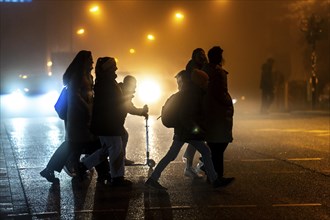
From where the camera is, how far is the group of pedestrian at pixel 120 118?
9391 mm

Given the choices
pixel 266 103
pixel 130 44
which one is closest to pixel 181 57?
pixel 130 44

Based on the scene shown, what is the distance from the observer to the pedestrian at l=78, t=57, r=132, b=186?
31.3 feet

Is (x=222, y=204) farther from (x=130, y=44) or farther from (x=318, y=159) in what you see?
(x=130, y=44)

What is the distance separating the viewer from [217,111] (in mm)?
9766

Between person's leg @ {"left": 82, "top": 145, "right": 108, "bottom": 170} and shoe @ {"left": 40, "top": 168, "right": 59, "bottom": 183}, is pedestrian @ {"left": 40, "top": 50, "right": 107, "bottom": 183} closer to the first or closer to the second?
shoe @ {"left": 40, "top": 168, "right": 59, "bottom": 183}

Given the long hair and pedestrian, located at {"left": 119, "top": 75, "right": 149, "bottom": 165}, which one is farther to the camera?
pedestrian, located at {"left": 119, "top": 75, "right": 149, "bottom": 165}

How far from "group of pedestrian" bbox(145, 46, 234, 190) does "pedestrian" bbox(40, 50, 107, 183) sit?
114 centimetres

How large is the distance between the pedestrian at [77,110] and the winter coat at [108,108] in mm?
179

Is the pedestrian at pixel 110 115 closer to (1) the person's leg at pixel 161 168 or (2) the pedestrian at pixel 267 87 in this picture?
(1) the person's leg at pixel 161 168

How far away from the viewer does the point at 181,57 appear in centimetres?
5181

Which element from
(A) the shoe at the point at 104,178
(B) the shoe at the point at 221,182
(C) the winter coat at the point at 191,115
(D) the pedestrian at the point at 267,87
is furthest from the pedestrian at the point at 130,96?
(D) the pedestrian at the point at 267,87

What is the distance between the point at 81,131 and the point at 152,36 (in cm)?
4525

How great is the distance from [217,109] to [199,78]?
0.70 m

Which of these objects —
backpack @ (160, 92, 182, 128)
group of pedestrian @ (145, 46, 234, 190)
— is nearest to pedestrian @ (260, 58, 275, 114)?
group of pedestrian @ (145, 46, 234, 190)
